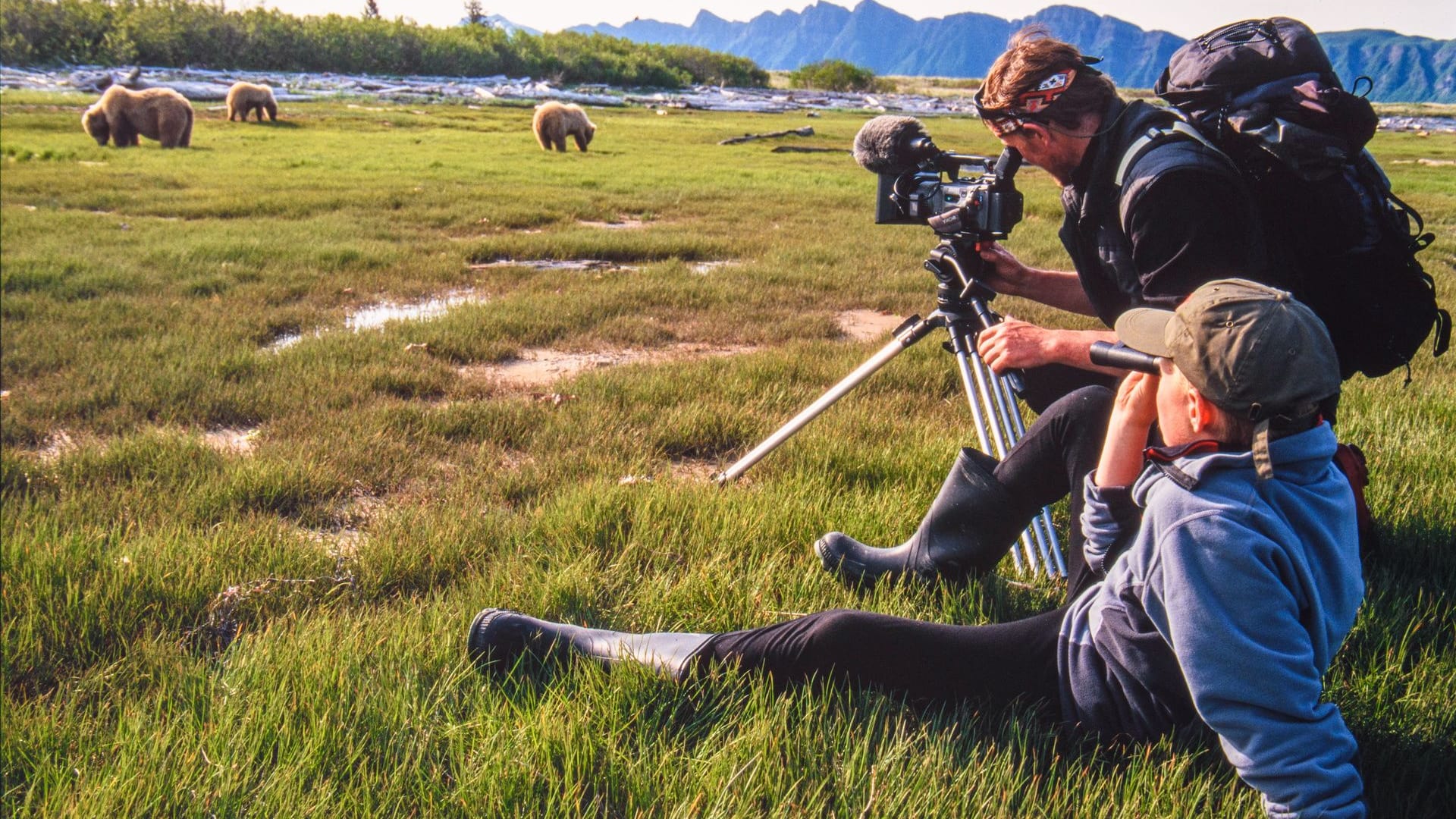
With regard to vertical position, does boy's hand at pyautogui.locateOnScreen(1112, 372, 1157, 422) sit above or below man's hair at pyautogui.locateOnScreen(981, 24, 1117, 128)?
below

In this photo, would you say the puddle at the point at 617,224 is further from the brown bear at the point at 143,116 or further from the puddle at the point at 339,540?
the brown bear at the point at 143,116

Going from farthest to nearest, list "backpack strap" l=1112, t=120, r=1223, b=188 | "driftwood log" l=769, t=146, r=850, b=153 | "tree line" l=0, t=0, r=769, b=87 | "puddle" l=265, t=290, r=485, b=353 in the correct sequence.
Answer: "tree line" l=0, t=0, r=769, b=87
"driftwood log" l=769, t=146, r=850, b=153
"puddle" l=265, t=290, r=485, b=353
"backpack strap" l=1112, t=120, r=1223, b=188

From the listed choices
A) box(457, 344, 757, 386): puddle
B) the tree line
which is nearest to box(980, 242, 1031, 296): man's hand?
box(457, 344, 757, 386): puddle

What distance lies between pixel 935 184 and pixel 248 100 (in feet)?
116

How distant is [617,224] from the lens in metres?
11.7

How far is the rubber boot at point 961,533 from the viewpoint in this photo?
2453 mm

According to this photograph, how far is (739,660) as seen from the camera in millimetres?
1999

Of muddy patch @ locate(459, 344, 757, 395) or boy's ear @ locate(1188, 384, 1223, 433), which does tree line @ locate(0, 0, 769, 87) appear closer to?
muddy patch @ locate(459, 344, 757, 395)

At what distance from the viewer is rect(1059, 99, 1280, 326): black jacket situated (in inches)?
81.3

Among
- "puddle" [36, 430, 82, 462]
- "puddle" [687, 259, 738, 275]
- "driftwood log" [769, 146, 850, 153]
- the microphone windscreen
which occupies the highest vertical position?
"driftwood log" [769, 146, 850, 153]

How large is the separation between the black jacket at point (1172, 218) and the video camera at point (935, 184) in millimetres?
350

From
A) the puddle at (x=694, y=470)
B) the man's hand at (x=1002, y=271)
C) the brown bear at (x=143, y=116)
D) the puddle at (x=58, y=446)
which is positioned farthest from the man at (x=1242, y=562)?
the brown bear at (x=143, y=116)

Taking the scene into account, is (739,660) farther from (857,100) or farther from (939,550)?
(857,100)

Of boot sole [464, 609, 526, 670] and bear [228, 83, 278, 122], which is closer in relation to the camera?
boot sole [464, 609, 526, 670]
